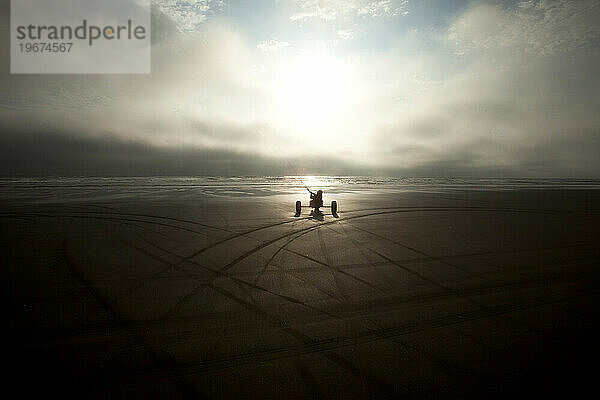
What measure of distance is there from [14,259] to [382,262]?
9.73m

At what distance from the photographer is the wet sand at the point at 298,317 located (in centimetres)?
317

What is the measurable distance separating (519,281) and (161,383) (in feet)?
23.3

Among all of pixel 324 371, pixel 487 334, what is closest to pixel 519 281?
pixel 487 334

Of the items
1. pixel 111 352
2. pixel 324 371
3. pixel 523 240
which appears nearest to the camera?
pixel 324 371

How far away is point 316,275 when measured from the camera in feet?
20.9

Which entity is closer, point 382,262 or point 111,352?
point 111,352

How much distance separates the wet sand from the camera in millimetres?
3166

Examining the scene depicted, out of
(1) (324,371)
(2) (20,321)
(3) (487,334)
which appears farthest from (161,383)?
(3) (487,334)

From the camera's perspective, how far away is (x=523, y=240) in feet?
32.2

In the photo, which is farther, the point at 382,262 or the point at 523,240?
the point at 523,240

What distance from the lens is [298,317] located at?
→ 4.54m

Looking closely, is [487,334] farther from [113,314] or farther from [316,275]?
[113,314]

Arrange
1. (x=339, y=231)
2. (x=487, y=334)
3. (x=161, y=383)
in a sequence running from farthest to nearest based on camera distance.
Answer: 1. (x=339, y=231)
2. (x=487, y=334)
3. (x=161, y=383)

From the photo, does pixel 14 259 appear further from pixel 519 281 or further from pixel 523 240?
pixel 523 240
